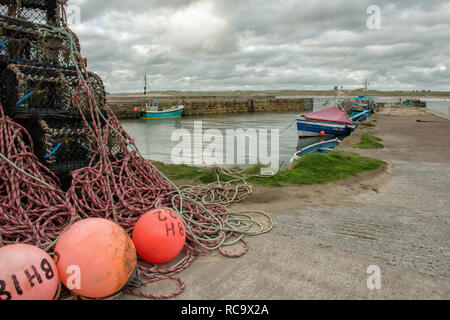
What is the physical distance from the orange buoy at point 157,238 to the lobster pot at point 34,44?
260 centimetres

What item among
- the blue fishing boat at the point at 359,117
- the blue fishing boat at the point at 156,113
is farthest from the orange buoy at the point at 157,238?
the blue fishing boat at the point at 156,113

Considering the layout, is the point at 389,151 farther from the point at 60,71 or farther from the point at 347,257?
the point at 60,71

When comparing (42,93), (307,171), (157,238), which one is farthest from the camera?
(307,171)

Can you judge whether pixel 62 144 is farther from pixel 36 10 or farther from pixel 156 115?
pixel 156 115

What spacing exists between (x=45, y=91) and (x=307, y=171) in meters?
5.23

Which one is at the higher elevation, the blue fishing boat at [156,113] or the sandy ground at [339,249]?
the blue fishing boat at [156,113]

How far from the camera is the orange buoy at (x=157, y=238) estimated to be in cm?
321

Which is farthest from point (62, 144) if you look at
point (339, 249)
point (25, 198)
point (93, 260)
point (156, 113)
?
point (156, 113)

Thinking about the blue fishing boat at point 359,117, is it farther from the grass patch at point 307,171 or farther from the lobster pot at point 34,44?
the lobster pot at point 34,44

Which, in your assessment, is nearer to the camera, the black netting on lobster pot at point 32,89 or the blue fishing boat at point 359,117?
the black netting on lobster pot at point 32,89

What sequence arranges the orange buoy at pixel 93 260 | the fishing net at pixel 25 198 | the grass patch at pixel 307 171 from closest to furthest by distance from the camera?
the orange buoy at pixel 93 260, the fishing net at pixel 25 198, the grass patch at pixel 307 171

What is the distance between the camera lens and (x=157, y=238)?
3.21 metres
